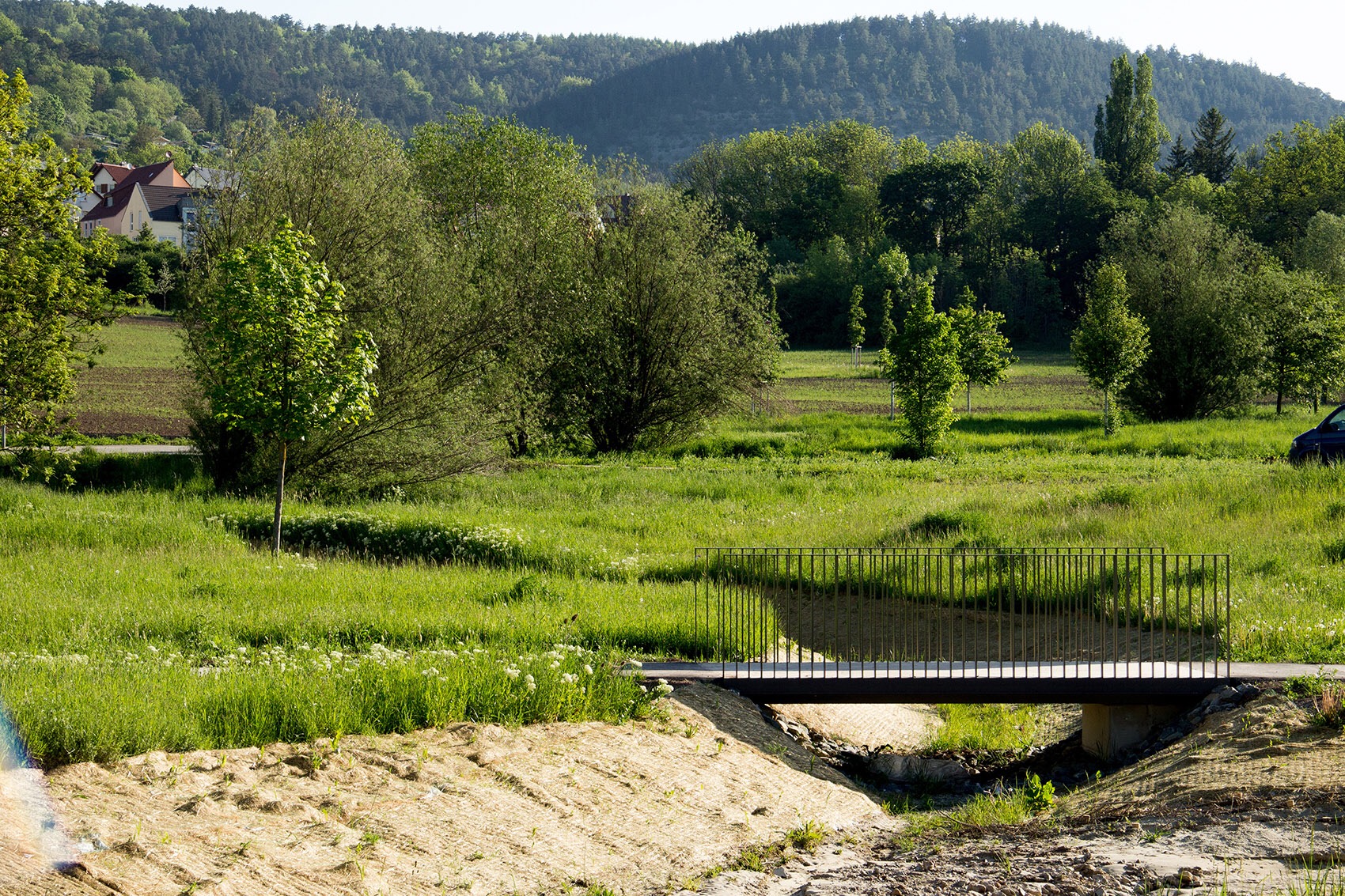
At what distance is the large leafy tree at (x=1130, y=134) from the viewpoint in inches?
4075

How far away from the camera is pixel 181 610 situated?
14.7 meters

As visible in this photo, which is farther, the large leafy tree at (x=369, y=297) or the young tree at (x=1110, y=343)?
the young tree at (x=1110, y=343)

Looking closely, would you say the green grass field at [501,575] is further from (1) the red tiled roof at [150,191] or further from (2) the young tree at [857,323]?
(1) the red tiled roof at [150,191]

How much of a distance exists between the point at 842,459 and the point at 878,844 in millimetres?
26693

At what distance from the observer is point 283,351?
20.6 meters

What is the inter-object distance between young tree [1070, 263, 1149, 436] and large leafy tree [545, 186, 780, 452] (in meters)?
12.9

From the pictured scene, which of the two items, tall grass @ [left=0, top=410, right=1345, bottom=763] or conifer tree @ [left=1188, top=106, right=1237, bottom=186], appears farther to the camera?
conifer tree @ [left=1188, top=106, right=1237, bottom=186]

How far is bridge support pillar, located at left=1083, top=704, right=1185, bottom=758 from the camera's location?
523 inches

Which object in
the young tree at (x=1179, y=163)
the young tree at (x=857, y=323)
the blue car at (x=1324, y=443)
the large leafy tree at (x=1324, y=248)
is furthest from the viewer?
the young tree at (x=1179, y=163)

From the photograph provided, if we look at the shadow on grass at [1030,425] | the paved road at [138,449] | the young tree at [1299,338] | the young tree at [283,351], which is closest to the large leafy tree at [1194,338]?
the young tree at [1299,338]

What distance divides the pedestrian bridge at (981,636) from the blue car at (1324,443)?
11.7 m

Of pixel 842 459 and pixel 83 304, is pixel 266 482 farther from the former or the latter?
pixel 842 459

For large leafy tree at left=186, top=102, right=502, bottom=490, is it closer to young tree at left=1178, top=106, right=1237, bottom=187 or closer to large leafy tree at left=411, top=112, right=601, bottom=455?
large leafy tree at left=411, top=112, right=601, bottom=455

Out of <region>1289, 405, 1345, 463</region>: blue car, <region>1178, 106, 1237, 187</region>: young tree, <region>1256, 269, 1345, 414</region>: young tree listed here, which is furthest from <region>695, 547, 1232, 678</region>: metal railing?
<region>1178, 106, 1237, 187</region>: young tree
